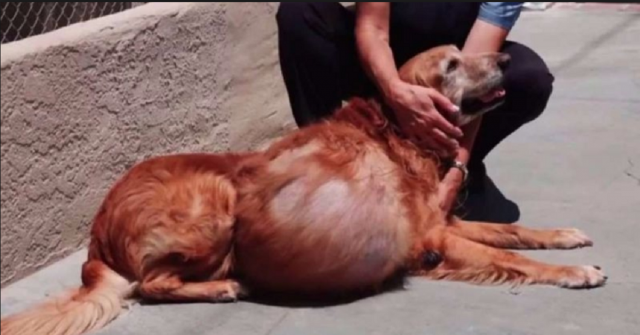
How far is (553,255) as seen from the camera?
184 inches

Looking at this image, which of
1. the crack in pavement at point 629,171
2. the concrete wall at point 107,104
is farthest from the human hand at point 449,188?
the concrete wall at point 107,104

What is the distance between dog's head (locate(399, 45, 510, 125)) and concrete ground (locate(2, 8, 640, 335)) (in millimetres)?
611

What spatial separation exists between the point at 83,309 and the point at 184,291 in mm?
359

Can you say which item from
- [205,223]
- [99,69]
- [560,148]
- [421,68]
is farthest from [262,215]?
[560,148]

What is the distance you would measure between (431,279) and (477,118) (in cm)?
75

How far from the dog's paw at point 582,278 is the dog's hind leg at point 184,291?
1150 mm

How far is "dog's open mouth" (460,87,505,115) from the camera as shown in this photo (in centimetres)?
482

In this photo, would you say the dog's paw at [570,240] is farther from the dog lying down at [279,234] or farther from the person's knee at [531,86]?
the person's knee at [531,86]

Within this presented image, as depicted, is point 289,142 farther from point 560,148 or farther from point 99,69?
point 560,148

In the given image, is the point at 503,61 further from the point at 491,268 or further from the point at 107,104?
the point at 107,104

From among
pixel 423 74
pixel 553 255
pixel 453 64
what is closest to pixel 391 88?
pixel 423 74

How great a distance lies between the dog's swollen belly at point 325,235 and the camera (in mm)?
4234

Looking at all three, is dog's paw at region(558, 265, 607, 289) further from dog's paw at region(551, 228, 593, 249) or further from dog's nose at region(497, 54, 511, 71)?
dog's nose at region(497, 54, 511, 71)

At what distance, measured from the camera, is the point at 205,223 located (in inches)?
170
